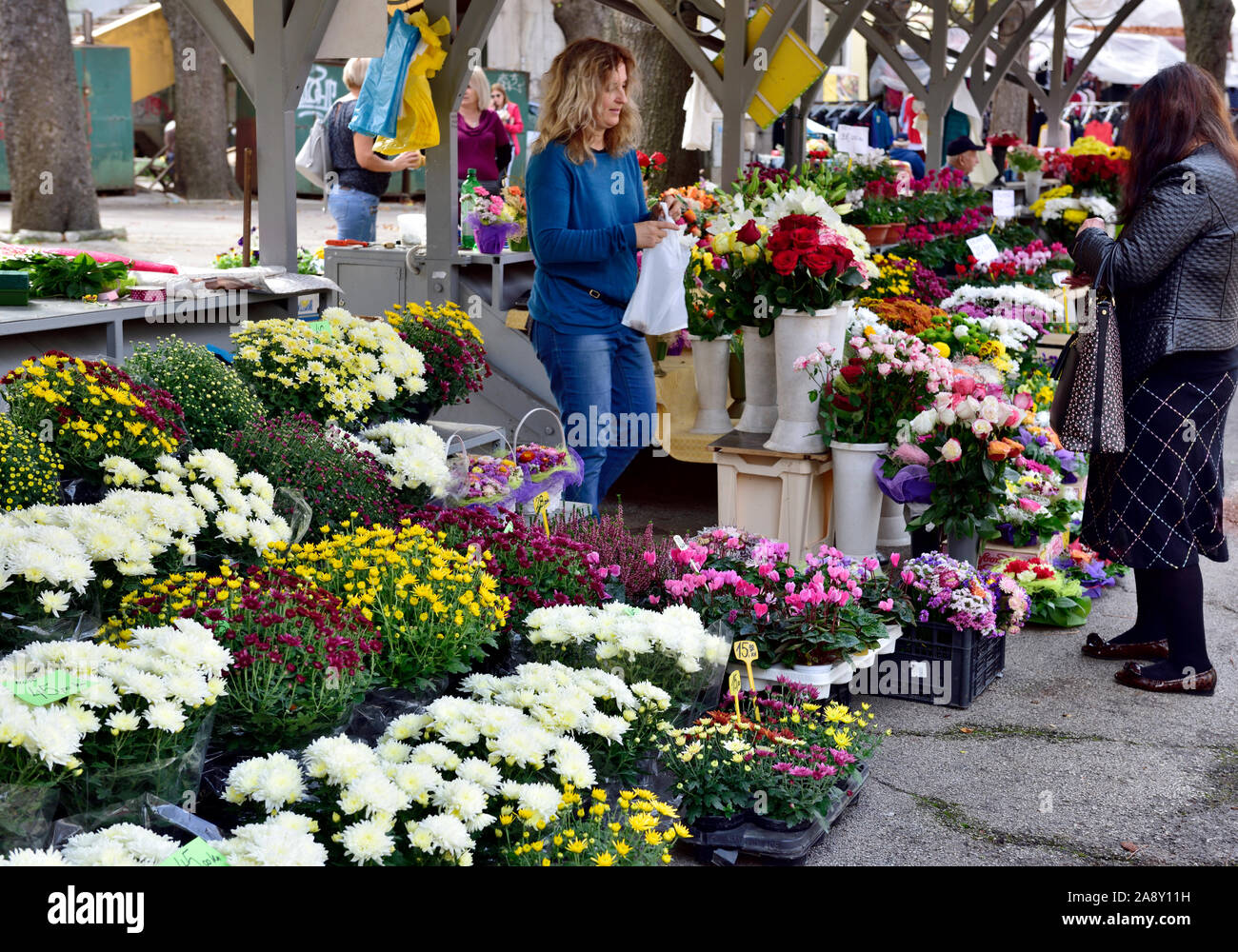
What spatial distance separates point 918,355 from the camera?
15.5ft

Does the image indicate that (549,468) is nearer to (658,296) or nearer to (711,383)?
(658,296)

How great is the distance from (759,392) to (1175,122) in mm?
1865

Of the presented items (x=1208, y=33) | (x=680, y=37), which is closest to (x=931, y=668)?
(x=680, y=37)

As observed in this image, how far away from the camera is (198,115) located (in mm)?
18812

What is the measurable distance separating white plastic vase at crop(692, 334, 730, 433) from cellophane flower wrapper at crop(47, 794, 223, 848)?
3699mm

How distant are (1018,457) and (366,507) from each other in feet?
7.35

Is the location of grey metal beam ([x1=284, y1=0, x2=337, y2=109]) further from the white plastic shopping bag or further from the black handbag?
the black handbag

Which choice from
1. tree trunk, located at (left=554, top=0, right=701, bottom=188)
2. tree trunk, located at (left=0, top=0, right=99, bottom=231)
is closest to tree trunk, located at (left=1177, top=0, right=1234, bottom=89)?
tree trunk, located at (left=554, top=0, right=701, bottom=188)

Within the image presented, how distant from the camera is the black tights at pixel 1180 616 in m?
4.26

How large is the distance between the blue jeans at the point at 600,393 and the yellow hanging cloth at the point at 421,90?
1452 mm

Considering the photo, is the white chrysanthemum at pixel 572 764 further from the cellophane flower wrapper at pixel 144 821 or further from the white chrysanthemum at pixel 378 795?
the cellophane flower wrapper at pixel 144 821

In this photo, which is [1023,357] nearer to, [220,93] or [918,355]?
[918,355]

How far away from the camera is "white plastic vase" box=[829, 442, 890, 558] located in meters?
4.84
